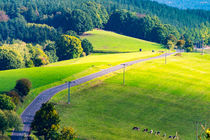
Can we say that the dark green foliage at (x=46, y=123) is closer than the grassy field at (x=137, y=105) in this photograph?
Yes

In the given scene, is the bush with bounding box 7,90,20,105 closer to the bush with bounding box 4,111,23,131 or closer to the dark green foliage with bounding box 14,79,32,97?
the dark green foliage with bounding box 14,79,32,97

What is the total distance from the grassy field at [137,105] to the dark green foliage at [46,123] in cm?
627

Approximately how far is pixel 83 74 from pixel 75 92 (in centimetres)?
2583

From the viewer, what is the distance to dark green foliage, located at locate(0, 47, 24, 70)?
518ft

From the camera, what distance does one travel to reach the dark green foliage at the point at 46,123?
7994 centimetres

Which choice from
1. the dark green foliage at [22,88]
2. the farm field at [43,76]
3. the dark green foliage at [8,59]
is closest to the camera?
the dark green foliage at [22,88]

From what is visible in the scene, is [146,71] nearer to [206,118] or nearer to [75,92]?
[75,92]

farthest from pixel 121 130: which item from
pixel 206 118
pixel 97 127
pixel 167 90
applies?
pixel 167 90

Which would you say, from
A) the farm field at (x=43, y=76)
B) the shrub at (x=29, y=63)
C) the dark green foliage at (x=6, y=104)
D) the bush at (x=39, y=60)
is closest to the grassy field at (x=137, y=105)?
the farm field at (x=43, y=76)

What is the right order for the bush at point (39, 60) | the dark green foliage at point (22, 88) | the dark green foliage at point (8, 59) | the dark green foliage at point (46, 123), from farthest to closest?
the bush at point (39, 60), the dark green foliage at point (8, 59), the dark green foliage at point (22, 88), the dark green foliage at point (46, 123)

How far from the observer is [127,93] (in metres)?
116

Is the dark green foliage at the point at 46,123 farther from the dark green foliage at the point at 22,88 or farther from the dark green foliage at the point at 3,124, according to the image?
the dark green foliage at the point at 22,88

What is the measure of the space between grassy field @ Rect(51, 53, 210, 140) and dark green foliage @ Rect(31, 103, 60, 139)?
247 inches

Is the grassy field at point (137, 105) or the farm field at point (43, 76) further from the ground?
the farm field at point (43, 76)
